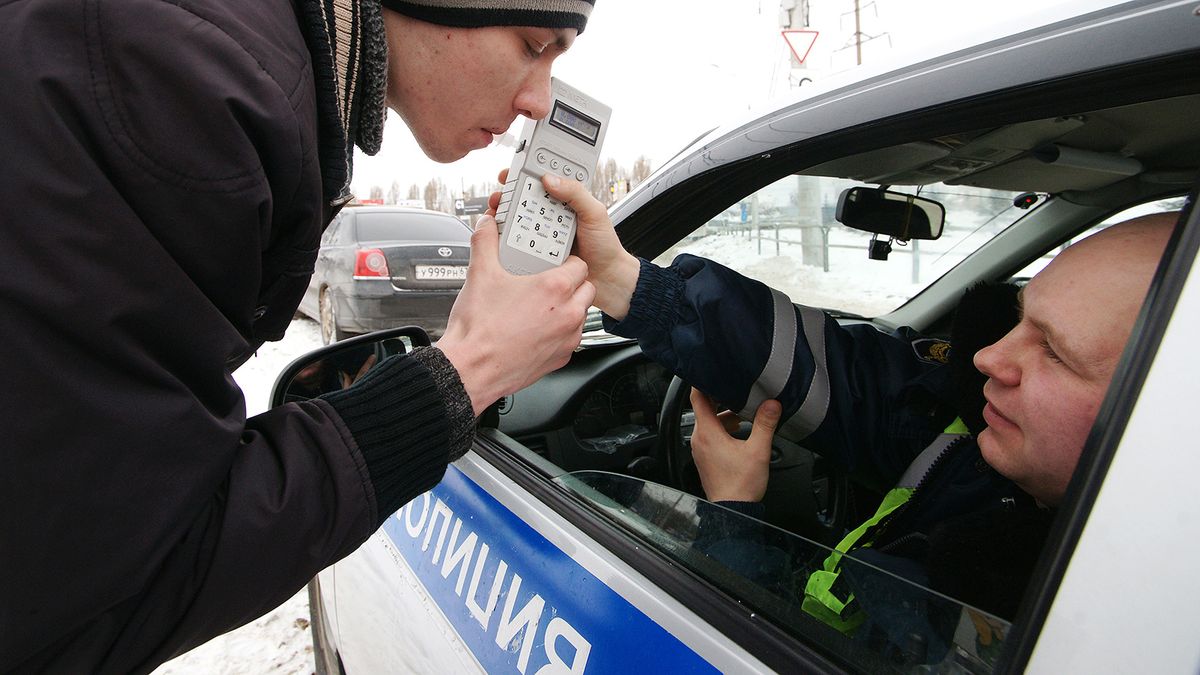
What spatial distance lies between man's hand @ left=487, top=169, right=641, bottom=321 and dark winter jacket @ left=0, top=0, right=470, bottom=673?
23.3 inches

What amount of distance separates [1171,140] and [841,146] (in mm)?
715

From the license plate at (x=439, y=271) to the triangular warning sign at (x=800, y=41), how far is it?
137 inches

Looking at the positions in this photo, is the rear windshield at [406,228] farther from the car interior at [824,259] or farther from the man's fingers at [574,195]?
the man's fingers at [574,195]

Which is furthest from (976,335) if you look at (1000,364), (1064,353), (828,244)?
(828,244)

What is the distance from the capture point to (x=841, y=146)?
112cm

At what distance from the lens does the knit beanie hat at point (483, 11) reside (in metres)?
0.86

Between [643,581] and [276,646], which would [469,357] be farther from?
[276,646]

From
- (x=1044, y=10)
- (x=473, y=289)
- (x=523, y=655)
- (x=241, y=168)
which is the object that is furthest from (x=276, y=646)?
(x=1044, y=10)

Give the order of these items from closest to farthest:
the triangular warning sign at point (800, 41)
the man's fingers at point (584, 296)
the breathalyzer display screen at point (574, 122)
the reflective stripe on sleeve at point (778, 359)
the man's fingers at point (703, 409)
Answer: the man's fingers at point (584, 296) < the breathalyzer display screen at point (574, 122) < the reflective stripe on sleeve at point (778, 359) < the man's fingers at point (703, 409) < the triangular warning sign at point (800, 41)

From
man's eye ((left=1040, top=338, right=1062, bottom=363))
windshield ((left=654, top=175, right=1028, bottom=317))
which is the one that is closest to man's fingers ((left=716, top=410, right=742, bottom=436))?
windshield ((left=654, top=175, right=1028, bottom=317))

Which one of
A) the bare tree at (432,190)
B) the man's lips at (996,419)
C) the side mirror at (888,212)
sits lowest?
the bare tree at (432,190)

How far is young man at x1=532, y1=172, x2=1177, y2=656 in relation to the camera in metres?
0.88

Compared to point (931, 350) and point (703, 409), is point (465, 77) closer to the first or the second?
point (703, 409)

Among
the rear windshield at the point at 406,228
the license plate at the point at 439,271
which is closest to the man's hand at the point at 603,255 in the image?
the license plate at the point at 439,271
